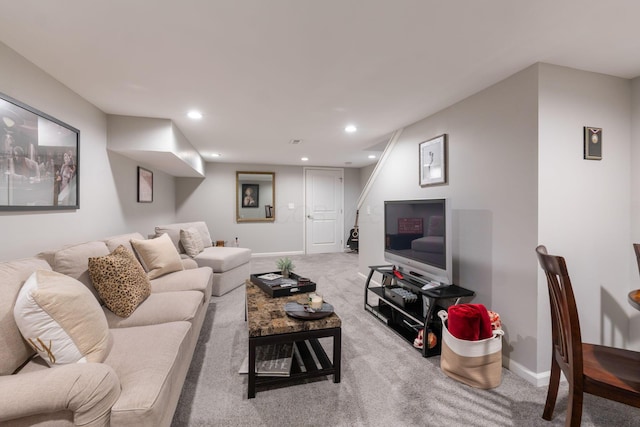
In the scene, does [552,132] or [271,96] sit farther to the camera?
[271,96]

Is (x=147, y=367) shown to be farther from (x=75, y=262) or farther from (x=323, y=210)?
(x=323, y=210)

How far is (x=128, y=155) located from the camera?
10.9ft

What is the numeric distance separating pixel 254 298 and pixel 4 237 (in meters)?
1.61

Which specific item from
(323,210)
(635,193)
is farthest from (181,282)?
(323,210)

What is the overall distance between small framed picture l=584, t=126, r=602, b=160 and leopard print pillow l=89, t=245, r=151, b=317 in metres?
3.28

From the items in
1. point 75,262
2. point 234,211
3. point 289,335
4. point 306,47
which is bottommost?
point 289,335

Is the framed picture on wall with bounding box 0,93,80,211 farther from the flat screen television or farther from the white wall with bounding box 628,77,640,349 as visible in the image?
the white wall with bounding box 628,77,640,349

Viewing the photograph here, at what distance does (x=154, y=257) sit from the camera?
2.73m

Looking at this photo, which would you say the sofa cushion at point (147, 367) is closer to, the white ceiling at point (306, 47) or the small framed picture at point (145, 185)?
the white ceiling at point (306, 47)

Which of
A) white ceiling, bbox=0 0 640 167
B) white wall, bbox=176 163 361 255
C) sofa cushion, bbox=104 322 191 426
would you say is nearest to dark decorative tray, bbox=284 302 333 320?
sofa cushion, bbox=104 322 191 426

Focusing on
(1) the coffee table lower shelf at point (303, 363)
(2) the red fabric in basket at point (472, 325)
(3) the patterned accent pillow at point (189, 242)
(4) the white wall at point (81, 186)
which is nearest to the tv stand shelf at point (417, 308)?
(2) the red fabric in basket at point (472, 325)

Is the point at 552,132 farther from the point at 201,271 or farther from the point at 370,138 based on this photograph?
the point at 201,271

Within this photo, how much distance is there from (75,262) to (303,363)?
1.65 metres

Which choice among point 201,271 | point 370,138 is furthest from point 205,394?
point 370,138
